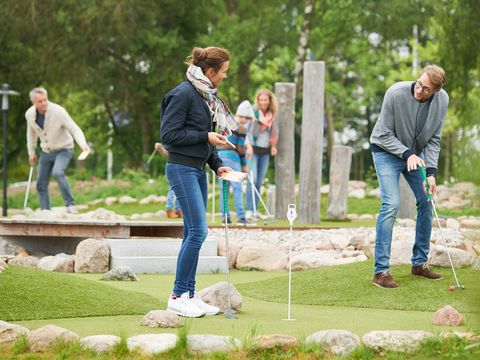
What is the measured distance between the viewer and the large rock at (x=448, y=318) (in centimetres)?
520

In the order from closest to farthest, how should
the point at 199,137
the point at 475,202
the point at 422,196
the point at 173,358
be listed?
the point at 475,202
the point at 173,358
the point at 199,137
the point at 422,196

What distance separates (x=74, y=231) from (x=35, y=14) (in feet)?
54.8

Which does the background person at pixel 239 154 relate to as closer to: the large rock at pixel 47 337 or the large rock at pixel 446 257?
the large rock at pixel 446 257

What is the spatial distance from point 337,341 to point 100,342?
1.09 meters

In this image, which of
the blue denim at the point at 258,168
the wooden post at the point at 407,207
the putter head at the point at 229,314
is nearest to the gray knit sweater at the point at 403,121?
the putter head at the point at 229,314

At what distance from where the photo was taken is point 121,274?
8156 millimetres

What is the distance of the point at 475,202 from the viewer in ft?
8.32

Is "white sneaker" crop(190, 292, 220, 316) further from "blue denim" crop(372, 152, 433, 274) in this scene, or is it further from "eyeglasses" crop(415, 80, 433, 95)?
"eyeglasses" crop(415, 80, 433, 95)

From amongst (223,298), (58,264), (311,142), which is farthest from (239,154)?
(223,298)

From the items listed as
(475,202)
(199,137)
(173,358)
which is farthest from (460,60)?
(475,202)

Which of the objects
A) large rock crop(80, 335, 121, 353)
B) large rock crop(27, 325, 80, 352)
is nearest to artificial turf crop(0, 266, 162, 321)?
large rock crop(27, 325, 80, 352)

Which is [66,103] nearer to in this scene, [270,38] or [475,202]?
[270,38]

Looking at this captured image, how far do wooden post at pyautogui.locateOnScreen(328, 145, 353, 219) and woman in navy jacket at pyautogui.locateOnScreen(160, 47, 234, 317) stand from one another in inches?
324

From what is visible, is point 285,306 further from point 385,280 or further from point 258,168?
point 258,168
